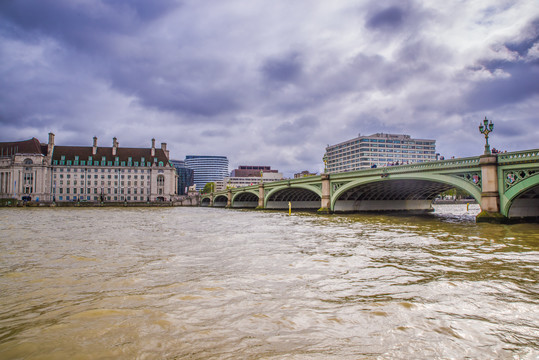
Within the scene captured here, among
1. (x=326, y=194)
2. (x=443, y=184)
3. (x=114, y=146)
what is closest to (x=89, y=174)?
(x=114, y=146)

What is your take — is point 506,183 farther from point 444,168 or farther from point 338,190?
point 338,190

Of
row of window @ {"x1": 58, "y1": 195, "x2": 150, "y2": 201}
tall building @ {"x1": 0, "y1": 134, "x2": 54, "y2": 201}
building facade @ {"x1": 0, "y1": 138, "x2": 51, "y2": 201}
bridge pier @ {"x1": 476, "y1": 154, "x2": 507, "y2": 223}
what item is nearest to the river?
bridge pier @ {"x1": 476, "y1": 154, "x2": 507, "y2": 223}

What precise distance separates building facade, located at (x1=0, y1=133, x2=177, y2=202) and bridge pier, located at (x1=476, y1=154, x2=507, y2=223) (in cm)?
10806

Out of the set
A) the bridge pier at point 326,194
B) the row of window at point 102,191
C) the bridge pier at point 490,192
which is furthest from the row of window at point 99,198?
the bridge pier at point 490,192

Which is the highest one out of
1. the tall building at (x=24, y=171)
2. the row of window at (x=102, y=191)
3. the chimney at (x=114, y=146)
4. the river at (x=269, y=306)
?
the chimney at (x=114, y=146)

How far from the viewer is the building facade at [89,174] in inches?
4097

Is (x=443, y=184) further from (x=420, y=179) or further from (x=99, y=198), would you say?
(x=99, y=198)

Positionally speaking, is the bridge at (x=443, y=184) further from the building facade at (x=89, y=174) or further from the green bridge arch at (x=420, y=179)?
the building facade at (x=89, y=174)

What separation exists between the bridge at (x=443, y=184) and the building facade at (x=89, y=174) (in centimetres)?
7286

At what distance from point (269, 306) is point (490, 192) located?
23368mm

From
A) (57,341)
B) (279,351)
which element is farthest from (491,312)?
(57,341)

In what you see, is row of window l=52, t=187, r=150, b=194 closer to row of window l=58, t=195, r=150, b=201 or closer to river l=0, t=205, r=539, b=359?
row of window l=58, t=195, r=150, b=201

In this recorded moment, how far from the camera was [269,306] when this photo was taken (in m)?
5.94

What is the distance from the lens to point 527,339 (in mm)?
4602
